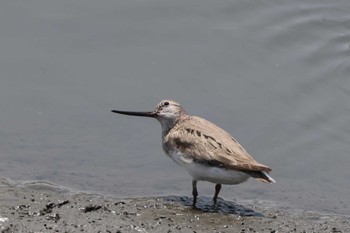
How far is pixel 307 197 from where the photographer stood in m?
9.93

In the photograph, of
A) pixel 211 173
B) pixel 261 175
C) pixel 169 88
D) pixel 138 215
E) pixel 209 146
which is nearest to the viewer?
pixel 138 215

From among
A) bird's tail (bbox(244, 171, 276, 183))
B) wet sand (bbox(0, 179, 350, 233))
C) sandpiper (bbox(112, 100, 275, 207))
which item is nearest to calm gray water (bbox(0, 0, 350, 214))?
wet sand (bbox(0, 179, 350, 233))

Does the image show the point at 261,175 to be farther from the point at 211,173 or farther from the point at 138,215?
the point at 138,215

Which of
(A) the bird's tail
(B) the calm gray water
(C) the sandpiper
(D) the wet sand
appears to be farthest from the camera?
Result: (B) the calm gray water

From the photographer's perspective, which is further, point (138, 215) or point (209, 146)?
point (209, 146)

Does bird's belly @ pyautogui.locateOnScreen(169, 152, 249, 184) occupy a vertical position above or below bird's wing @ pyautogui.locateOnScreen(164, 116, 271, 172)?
below

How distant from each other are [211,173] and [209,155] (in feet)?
0.58

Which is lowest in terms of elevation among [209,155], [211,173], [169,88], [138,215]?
[138,215]

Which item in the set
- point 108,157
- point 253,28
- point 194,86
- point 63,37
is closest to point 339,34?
point 253,28

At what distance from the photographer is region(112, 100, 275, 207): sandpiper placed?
8703mm

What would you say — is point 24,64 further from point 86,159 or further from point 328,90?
point 328,90

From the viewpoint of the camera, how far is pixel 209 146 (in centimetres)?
904

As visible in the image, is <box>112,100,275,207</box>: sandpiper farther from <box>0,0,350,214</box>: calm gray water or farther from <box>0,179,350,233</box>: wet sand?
<box>0,0,350,214</box>: calm gray water

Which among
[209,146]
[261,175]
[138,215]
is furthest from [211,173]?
[138,215]
